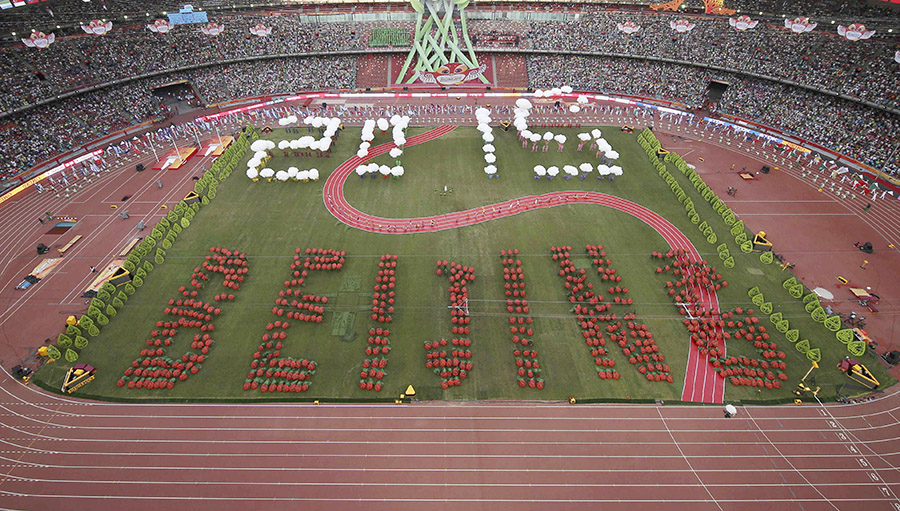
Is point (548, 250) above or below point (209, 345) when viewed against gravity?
above

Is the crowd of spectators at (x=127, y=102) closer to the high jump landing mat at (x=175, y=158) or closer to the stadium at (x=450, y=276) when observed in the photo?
the stadium at (x=450, y=276)

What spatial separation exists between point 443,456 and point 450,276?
1702 cm

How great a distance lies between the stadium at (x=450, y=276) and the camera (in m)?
27.5

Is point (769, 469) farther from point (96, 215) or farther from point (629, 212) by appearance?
point (96, 215)

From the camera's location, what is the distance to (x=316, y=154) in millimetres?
60188

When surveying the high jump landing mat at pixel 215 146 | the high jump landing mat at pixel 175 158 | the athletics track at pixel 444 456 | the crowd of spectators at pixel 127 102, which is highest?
the crowd of spectators at pixel 127 102

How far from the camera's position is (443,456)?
27.8 m

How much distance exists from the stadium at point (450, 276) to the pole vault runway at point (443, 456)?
0.58 feet

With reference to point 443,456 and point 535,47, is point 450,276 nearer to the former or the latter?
point 443,456

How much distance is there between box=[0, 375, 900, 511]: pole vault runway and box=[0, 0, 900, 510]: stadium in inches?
7.0

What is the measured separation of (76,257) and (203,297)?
17087 mm

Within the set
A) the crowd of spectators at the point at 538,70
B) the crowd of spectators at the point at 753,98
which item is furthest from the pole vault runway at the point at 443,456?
the crowd of spectators at the point at 538,70

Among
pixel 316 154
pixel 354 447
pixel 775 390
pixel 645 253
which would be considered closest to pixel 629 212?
pixel 645 253

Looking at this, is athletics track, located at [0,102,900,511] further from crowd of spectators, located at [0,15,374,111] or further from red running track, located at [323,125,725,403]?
crowd of spectators, located at [0,15,374,111]
